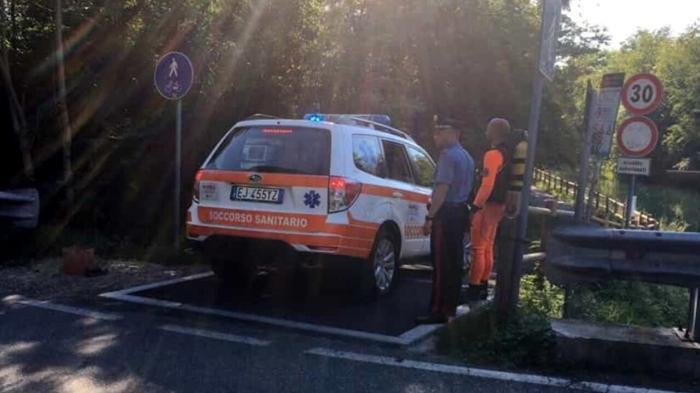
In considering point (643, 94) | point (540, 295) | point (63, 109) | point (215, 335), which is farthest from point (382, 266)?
point (63, 109)

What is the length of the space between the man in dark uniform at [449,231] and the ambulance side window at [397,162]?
143 centimetres

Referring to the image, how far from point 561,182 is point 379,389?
36.9 m

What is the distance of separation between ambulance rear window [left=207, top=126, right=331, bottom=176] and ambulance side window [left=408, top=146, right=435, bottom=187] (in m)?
1.79

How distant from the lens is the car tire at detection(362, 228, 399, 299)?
7117mm

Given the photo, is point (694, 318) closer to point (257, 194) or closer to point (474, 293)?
point (474, 293)

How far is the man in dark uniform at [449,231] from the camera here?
20.7ft

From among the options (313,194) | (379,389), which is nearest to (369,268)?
(313,194)

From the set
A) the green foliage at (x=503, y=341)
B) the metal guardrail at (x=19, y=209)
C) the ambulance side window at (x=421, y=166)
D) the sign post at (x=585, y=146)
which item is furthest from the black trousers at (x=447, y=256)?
the metal guardrail at (x=19, y=209)

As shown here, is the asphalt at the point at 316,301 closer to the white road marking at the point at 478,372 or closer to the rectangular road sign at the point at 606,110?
the white road marking at the point at 478,372

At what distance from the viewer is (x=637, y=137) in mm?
11141

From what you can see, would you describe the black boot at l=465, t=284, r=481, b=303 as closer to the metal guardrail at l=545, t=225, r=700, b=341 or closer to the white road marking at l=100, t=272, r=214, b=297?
the metal guardrail at l=545, t=225, r=700, b=341

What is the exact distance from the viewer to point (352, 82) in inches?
749

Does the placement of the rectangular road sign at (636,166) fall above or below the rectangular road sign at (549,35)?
below

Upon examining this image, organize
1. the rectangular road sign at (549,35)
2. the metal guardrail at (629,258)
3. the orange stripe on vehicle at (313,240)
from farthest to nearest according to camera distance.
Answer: the orange stripe on vehicle at (313,240)
the rectangular road sign at (549,35)
the metal guardrail at (629,258)
